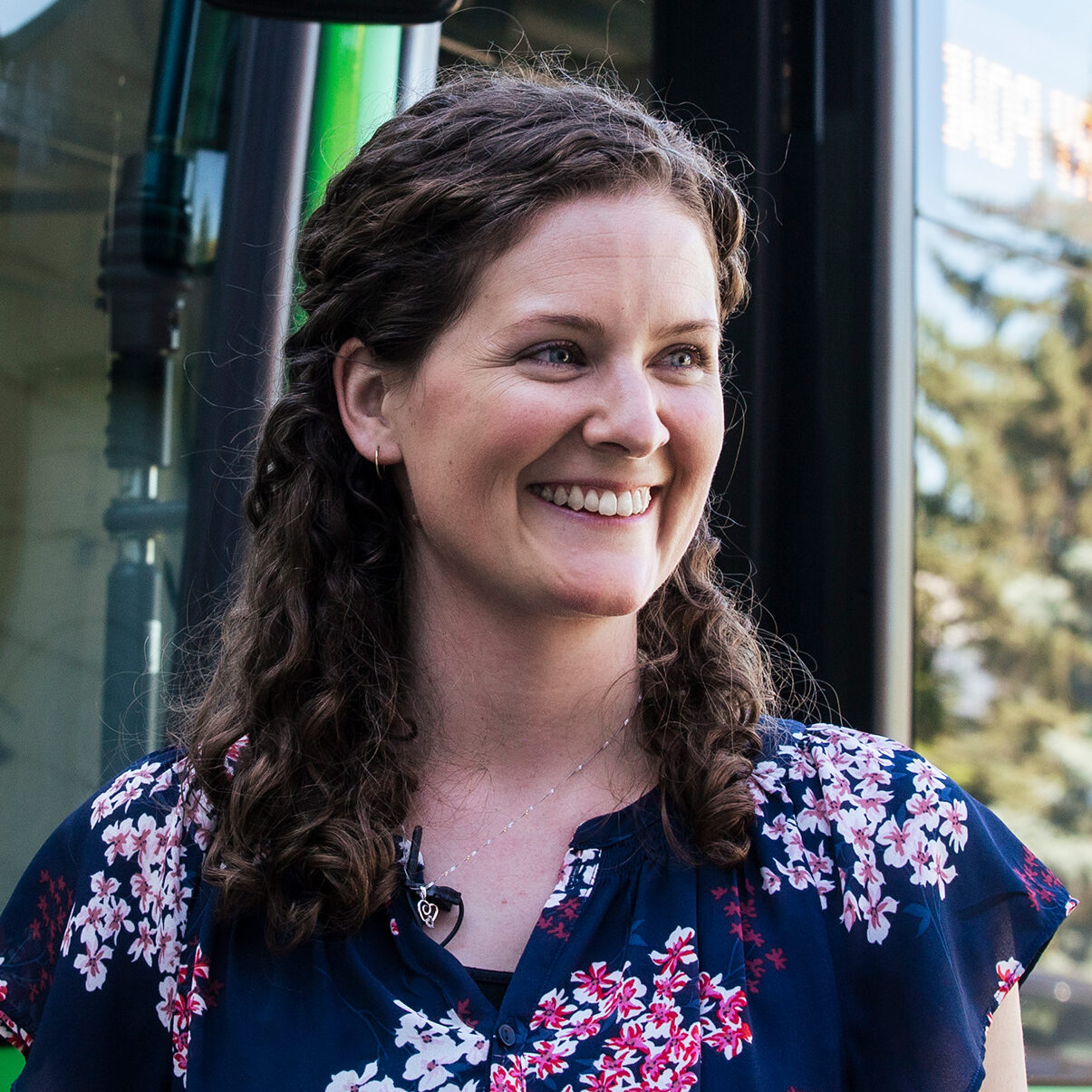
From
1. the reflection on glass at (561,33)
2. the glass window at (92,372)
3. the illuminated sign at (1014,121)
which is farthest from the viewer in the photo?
the illuminated sign at (1014,121)

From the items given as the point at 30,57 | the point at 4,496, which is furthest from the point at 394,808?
the point at 30,57

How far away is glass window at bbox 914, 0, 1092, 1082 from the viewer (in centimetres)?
225

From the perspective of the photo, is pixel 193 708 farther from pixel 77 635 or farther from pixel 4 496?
pixel 4 496

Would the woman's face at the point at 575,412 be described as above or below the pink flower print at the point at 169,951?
above

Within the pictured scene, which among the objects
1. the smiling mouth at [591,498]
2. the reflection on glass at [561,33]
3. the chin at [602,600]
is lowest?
the chin at [602,600]

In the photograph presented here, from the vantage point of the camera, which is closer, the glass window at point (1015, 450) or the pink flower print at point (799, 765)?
the pink flower print at point (799, 765)

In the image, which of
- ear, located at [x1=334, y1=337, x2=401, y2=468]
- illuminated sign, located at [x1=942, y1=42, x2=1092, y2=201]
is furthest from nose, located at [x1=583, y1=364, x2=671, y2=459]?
illuminated sign, located at [x1=942, y1=42, x2=1092, y2=201]

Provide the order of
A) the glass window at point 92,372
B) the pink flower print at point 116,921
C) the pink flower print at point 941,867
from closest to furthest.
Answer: the pink flower print at point 941,867, the pink flower print at point 116,921, the glass window at point 92,372

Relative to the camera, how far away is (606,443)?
4.16 feet

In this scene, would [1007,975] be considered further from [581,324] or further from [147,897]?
[147,897]

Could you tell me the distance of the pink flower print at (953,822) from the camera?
4.11ft

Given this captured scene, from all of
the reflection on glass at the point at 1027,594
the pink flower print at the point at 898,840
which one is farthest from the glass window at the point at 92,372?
the reflection on glass at the point at 1027,594

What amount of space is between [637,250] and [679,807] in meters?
0.57

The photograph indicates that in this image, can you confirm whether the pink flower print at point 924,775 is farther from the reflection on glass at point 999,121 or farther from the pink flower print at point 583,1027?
the reflection on glass at point 999,121
